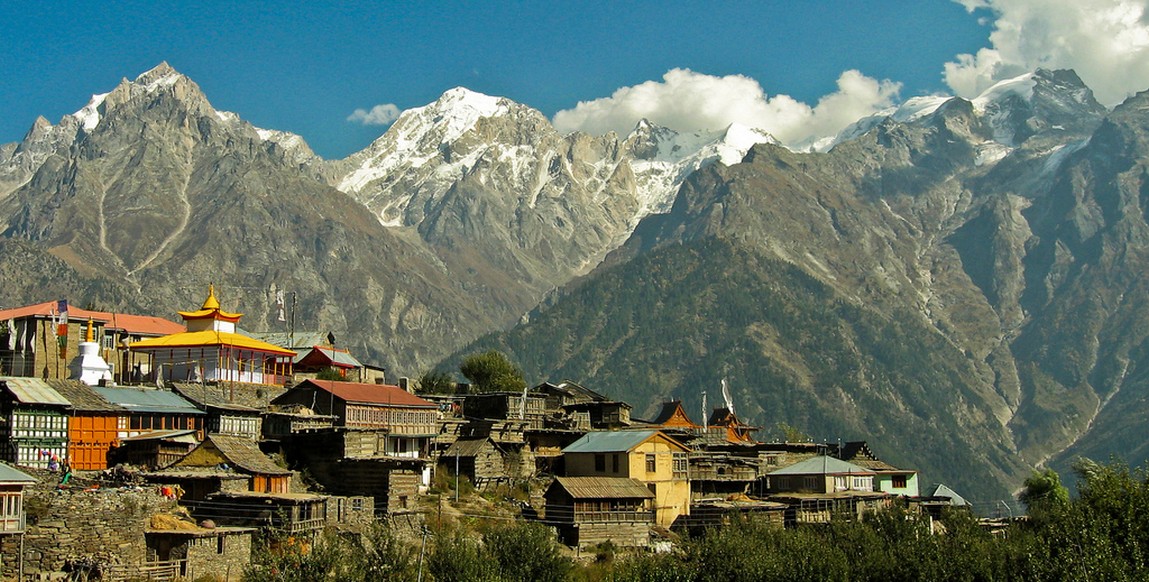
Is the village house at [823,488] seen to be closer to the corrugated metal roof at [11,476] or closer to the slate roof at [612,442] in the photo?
the slate roof at [612,442]

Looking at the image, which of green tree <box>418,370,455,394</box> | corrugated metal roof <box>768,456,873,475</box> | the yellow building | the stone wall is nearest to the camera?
the stone wall

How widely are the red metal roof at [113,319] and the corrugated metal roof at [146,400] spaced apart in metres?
20.4

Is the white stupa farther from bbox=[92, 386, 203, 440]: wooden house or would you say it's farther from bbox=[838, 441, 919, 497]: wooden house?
bbox=[838, 441, 919, 497]: wooden house

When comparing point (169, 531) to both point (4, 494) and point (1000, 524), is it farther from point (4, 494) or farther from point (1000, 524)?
point (1000, 524)

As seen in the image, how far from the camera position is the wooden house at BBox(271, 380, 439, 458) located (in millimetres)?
96188

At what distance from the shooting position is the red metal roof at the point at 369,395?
3856 inches

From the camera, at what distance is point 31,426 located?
78.6m

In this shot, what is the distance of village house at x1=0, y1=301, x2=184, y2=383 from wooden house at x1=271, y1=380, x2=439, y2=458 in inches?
613

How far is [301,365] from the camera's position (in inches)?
5010

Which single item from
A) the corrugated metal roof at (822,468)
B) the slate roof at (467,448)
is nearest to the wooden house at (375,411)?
the slate roof at (467,448)

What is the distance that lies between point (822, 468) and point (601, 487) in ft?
91.1

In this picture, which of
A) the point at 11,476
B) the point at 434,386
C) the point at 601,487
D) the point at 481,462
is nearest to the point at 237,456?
the point at 11,476

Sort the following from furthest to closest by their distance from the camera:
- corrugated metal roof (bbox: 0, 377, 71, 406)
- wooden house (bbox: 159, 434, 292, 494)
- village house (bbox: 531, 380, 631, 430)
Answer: village house (bbox: 531, 380, 631, 430) → corrugated metal roof (bbox: 0, 377, 71, 406) → wooden house (bbox: 159, 434, 292, 494)

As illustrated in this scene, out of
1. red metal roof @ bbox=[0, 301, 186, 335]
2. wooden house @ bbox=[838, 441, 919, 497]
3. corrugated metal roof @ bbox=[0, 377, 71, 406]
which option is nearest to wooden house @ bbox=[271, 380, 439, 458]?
corrugated metal roof @ bbox=[0, 377, 71, 406]
